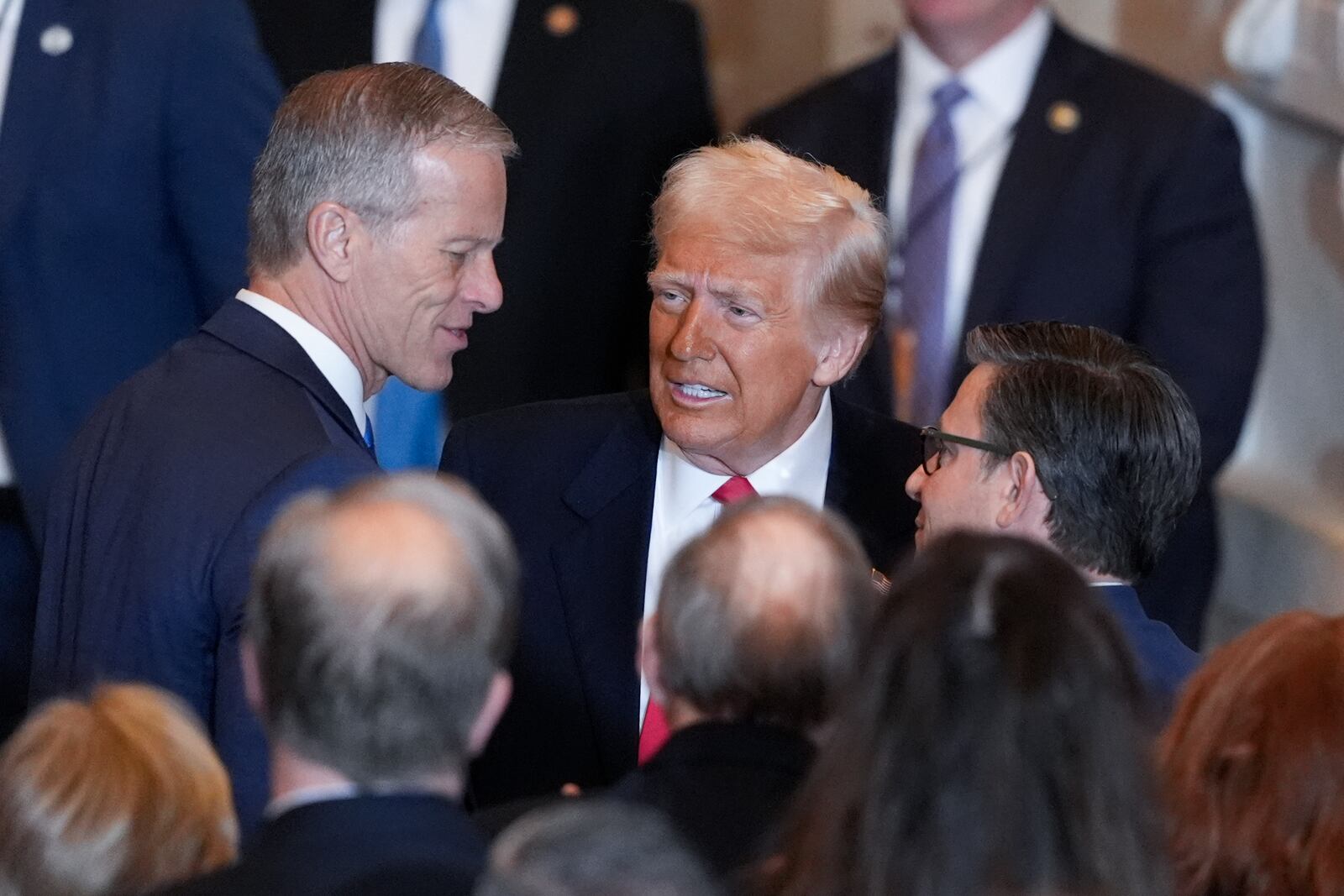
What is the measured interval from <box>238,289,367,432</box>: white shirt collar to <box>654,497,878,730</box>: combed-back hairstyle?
32.4 inches

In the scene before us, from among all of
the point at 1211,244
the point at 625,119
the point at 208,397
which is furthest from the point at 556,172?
the point at 208,397

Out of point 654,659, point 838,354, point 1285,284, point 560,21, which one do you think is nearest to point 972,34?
point 560,21

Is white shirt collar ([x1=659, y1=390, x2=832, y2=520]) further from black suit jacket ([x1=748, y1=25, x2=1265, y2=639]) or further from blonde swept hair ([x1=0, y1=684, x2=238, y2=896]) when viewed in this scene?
blonde swept hair ([x1=0, y1=684, x2=238, y2=896])

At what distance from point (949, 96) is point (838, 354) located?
3.99ft

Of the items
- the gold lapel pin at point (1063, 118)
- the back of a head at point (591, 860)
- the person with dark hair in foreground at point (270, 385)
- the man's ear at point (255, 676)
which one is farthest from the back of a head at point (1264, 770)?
the gold lapel pin at point (1063, 118)

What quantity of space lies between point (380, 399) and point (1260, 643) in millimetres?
2247

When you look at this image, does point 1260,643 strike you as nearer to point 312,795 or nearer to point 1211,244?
point 312,795

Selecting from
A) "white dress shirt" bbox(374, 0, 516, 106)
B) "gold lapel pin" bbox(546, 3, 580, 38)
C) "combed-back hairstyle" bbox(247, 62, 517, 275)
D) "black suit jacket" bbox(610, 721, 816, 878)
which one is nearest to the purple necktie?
"gold lapel pin" bbox(546, 3, 580, 38)

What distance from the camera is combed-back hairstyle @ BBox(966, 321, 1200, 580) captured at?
242 centimetres

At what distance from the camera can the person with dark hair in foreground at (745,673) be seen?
1709mm

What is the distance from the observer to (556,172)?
3852 mm

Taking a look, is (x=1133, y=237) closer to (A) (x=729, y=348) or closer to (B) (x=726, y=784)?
(A) (x=729, y=348)

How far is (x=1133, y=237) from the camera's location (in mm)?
3824

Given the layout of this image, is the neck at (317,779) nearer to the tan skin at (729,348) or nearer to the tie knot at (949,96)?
the tan skin at (729,348)
